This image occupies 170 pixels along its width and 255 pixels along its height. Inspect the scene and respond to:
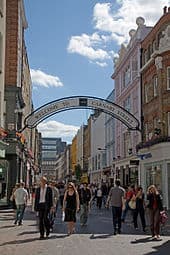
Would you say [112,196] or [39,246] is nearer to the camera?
[39,246]

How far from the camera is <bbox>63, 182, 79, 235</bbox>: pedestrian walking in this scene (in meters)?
15.4

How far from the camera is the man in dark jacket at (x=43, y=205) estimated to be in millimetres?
14397

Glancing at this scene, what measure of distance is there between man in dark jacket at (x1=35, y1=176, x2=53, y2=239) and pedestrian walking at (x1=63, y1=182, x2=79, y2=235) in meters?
0.95

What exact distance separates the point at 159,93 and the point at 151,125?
3781 mm

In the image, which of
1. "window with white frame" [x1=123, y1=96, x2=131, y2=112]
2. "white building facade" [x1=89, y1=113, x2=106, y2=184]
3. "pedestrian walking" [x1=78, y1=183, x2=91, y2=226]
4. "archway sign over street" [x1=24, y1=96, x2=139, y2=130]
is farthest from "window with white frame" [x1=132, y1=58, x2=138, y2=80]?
"white building facade" [x1=89, y1=113, x2=106, y2=184]

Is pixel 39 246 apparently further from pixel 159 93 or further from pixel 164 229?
pixel 159 93

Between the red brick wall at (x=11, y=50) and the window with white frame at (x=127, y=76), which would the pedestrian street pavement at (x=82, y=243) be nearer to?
the red brick wall at (x=11, y=50)

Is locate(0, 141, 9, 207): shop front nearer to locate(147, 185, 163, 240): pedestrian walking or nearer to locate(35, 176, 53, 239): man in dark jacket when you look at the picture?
locate(35, 176, 53, 239): man in dark jacket

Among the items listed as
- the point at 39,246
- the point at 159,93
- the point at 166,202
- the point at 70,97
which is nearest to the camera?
the point at 39,246

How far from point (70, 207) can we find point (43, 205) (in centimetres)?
140

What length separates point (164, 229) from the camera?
17.9 meters

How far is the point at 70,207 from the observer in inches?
616

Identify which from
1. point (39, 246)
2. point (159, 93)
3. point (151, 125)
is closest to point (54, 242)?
point (39, 246)

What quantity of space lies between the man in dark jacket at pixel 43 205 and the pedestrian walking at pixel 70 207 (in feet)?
3.12
